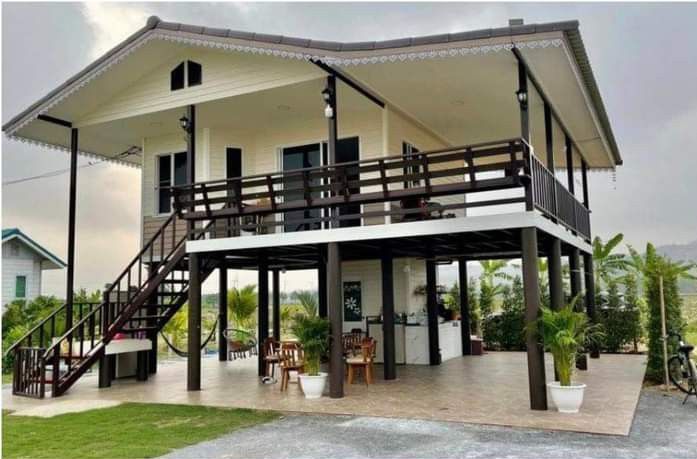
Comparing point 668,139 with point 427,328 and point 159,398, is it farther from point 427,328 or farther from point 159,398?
point 159,398

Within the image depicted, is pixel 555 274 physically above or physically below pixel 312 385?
above

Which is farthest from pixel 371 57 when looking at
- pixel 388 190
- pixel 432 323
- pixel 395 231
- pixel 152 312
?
pixel 152 312

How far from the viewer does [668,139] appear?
24.2 metres

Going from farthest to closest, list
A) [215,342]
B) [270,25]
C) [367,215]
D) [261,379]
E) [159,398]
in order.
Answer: [215,342]
[270,25]
[261,379]
[159,398]
[367,215]

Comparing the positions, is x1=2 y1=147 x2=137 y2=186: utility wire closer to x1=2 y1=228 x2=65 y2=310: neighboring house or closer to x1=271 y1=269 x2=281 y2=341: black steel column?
x1=2 y1=228 x2=65 y2=310: neighboring house

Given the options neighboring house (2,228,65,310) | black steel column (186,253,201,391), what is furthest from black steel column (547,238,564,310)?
neighboring house (2,228,65,310)

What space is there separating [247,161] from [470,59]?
6.03 metres

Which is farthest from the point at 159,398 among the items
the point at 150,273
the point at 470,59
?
the point at 470,59

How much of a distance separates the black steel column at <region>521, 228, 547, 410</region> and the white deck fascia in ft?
1.56

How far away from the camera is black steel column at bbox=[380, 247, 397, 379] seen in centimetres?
1162

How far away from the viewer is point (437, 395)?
9711 mm

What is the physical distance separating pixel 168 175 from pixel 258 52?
5028 millimetres

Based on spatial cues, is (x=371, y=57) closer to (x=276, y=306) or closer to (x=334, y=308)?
(x=334, y=308)

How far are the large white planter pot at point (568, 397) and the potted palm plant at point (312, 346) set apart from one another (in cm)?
358
